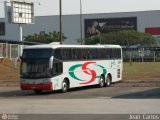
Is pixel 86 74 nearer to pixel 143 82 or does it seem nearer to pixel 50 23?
pixel 143 82

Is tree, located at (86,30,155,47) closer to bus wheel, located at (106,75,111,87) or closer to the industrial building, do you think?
the industrial building

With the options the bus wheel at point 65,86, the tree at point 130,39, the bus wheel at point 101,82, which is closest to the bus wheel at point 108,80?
the bus wheel at point 101,82

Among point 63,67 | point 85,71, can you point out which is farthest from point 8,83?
point 63,67

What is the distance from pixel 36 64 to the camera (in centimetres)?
3073

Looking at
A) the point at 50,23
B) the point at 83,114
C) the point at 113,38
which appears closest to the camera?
the point at 83,114

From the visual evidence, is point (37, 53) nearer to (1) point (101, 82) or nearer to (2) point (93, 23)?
(1) point (101, 82)

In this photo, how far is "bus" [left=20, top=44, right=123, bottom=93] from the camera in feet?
101

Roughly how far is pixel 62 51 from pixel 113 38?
96.5m

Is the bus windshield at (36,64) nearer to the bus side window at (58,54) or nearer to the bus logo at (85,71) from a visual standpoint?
the bus side window at (58,54)

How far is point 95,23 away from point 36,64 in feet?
409

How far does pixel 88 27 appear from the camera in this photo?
15425cm

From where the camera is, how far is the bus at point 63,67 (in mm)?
30641

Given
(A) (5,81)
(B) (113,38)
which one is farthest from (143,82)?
(B) (113,38)

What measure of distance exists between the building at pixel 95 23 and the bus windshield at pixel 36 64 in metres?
117
